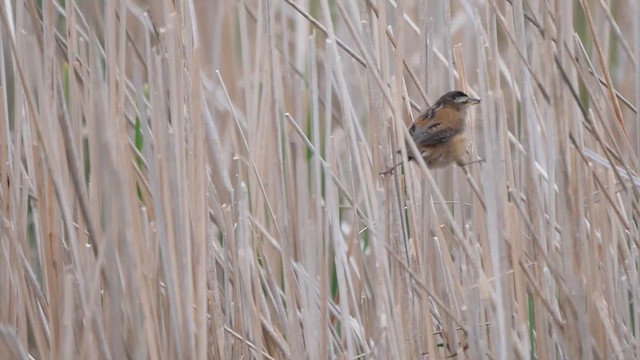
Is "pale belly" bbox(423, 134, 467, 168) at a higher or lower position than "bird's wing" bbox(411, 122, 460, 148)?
lower

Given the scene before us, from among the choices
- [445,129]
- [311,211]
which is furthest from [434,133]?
[311,211]

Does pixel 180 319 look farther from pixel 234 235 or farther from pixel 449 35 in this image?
pixel 449 35

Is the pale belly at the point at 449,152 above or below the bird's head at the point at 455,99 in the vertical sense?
below

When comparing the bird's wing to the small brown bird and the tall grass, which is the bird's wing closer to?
the small brown bird

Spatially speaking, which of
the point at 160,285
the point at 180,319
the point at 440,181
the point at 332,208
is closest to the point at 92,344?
the point at 180,319

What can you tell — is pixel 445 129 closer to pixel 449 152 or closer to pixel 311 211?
pixel 449 152

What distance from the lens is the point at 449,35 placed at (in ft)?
7.39

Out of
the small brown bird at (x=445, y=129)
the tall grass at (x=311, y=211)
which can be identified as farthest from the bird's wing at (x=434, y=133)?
the tall grass at (x=311, y=211)

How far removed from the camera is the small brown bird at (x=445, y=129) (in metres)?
2.44

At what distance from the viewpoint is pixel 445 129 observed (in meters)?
2.47

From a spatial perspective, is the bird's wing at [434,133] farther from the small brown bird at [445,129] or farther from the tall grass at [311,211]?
the tall grass at [311,211]

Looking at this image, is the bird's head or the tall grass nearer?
the tall grass

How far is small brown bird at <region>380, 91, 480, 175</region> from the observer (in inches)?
95.9

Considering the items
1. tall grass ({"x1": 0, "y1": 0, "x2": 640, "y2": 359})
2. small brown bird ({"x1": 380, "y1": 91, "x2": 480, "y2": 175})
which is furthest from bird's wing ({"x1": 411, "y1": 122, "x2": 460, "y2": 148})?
tall grass ({"x1": 0, "y1": 0, "x2": 640, "y2": 359})
